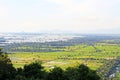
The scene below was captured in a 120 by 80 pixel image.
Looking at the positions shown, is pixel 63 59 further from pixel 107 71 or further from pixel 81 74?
pixel 81 74

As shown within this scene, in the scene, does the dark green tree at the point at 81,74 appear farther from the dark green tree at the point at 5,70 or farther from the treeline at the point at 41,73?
the dark green tree at the point at 5,70

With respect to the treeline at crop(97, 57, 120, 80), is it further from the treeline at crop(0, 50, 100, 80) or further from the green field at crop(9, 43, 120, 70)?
the treeline at crop(0, 50, 100, 80)

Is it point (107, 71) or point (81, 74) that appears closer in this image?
point (81, 74)

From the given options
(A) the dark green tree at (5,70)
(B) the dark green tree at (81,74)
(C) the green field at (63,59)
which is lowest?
(C) the green field at (63,59)

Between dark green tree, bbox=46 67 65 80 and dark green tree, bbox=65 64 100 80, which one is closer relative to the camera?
dark green tree, bbox=46 67 65 80

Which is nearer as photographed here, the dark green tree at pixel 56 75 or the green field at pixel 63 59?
the dark green tree at pixel 56 75

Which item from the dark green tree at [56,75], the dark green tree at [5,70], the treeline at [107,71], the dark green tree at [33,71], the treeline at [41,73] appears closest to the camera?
the dark green tree at [5,70]

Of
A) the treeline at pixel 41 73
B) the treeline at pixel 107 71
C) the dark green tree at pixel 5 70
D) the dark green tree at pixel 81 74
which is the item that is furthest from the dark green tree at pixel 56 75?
the treeline at pixel 107 71

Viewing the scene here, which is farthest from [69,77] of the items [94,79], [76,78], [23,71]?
[23,71]

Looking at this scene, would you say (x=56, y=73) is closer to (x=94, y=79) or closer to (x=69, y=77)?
(x=69, y=77)

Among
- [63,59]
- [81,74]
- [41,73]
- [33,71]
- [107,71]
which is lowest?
[63,59]

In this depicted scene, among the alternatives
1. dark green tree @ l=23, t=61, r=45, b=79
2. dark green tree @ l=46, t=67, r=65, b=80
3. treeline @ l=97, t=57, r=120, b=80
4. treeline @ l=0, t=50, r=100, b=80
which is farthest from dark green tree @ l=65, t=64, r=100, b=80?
treeline @ l=97, t=57, r=120, b=80

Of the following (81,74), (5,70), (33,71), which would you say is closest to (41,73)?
(33,71)
